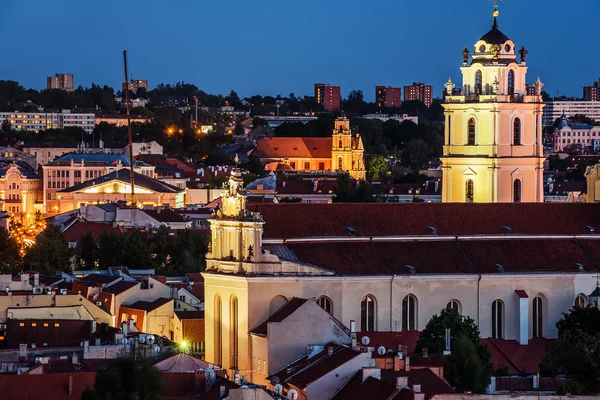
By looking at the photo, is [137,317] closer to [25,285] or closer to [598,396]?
[25,285]

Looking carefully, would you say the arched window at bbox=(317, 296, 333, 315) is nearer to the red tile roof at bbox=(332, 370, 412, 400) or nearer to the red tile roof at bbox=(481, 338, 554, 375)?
the red tile roof at bbox=(481, 338, 554, 375)

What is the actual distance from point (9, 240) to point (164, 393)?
53.9m

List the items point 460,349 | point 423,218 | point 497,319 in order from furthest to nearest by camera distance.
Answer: point 423,218, point 497,319, point 460,349

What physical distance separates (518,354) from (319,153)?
124 m

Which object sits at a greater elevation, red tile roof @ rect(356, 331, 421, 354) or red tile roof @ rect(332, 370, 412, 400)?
red tile roof @ rect(356, 331, 421, 354)

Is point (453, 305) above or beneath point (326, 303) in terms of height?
beneath

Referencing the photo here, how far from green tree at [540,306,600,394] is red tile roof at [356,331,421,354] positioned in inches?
144

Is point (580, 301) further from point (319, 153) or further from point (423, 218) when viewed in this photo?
point (319, 153)

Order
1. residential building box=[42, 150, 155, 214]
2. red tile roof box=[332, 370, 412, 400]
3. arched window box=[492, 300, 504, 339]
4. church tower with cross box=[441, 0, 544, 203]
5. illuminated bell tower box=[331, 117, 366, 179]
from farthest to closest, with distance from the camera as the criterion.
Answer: illuminated bell tower box=[331, 117, 366, 179]
residential building box=[42, 150, 155, 214]
church tower with cross box=[441, 0, 544, 203]
arched window box=[492, 300, 504, 339]
red tile roof box=[332, 370, 412, 400]

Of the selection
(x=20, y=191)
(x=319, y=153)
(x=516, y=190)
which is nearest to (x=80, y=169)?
(x=20, y=191)

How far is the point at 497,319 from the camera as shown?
67.8 metres

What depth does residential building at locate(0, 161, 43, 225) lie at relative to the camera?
154 meters

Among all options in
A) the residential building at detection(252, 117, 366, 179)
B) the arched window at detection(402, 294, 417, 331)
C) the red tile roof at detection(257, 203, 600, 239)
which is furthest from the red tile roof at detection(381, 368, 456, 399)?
the residential building at detection(252, 117, 366, 179)

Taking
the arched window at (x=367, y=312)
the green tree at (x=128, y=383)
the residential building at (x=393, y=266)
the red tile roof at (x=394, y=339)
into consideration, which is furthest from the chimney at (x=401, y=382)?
the arched window at (x=367, y=312)
